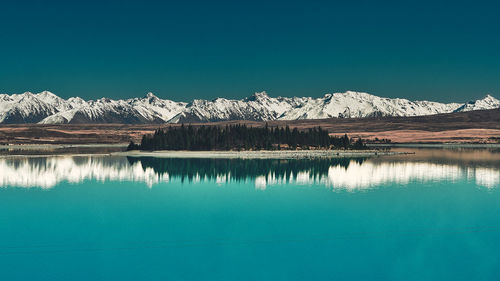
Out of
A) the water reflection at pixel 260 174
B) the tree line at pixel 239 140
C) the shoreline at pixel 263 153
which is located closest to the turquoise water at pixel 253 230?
the water reflection at pixel 260 174

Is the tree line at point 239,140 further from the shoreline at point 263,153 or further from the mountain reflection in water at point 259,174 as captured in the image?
the mountain reflection in water at point 259,174

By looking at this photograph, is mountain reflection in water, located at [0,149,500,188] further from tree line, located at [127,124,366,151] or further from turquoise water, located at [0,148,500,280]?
tree line, located at [127,124,366,151]

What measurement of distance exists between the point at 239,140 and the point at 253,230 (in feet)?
322

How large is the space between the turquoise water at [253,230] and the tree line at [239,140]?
222 feet

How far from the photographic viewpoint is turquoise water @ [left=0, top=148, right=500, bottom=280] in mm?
26969

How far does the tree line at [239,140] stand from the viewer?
13112 cm

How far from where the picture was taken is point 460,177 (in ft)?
214

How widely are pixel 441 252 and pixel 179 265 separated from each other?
1524 centimetres

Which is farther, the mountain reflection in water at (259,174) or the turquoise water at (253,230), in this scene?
the mountain reflection in water at (259,174)

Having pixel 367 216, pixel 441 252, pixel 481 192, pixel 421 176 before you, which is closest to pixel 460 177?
pixel 421 176

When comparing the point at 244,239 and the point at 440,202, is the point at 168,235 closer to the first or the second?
the point at 244,239

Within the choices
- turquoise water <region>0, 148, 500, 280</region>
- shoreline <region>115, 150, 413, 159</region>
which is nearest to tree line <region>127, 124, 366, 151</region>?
shoreline <region>115, 150, 413, 159</region>

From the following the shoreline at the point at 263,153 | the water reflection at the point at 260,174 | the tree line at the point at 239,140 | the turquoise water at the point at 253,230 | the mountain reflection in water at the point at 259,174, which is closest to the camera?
the turquoise water at the point at 253,230

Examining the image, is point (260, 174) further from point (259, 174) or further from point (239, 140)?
point (239, 140)
